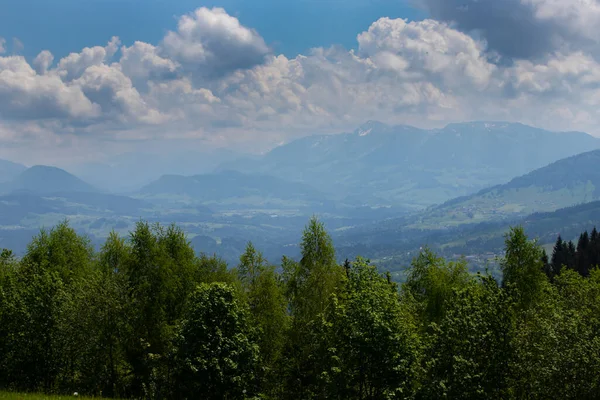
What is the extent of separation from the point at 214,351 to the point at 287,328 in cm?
1134

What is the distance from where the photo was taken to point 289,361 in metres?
42.8

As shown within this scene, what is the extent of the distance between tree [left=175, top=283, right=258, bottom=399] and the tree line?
4.2 inches

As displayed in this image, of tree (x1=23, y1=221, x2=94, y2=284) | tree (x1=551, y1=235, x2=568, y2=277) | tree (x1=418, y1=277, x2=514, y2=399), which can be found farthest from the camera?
tree (x1=551, y1=235, x2=568, y2=277)

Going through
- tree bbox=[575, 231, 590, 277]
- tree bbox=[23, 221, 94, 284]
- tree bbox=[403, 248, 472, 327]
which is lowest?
tree bbox=[575, 231, 590, 277]

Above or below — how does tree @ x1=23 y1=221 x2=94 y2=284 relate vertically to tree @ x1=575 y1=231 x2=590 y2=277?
above

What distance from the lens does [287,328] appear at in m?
43.5

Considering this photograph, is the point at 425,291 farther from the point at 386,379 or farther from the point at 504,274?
the point at 386,379

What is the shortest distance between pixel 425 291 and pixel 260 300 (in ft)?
73.1

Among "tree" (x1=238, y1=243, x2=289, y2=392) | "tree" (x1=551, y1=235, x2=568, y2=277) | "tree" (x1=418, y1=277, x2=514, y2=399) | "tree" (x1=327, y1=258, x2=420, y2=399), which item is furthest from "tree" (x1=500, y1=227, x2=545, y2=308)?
A: "tree" (x1=551, y1=235, x2=568, y2=277)

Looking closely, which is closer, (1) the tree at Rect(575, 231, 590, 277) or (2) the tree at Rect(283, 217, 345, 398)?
(2) the tree at Rect(283, 217, 345, 398)

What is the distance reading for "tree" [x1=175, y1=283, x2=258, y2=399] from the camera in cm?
3294

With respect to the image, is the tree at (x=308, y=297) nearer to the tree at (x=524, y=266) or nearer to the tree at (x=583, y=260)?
the tree at (x=524, y=266)

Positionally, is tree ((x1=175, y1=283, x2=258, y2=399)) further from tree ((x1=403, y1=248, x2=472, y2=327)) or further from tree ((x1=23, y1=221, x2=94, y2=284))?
tree ((x1=23, y1=221, x2=94, y2=284))

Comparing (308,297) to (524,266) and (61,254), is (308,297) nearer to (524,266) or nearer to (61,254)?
(524,266)
